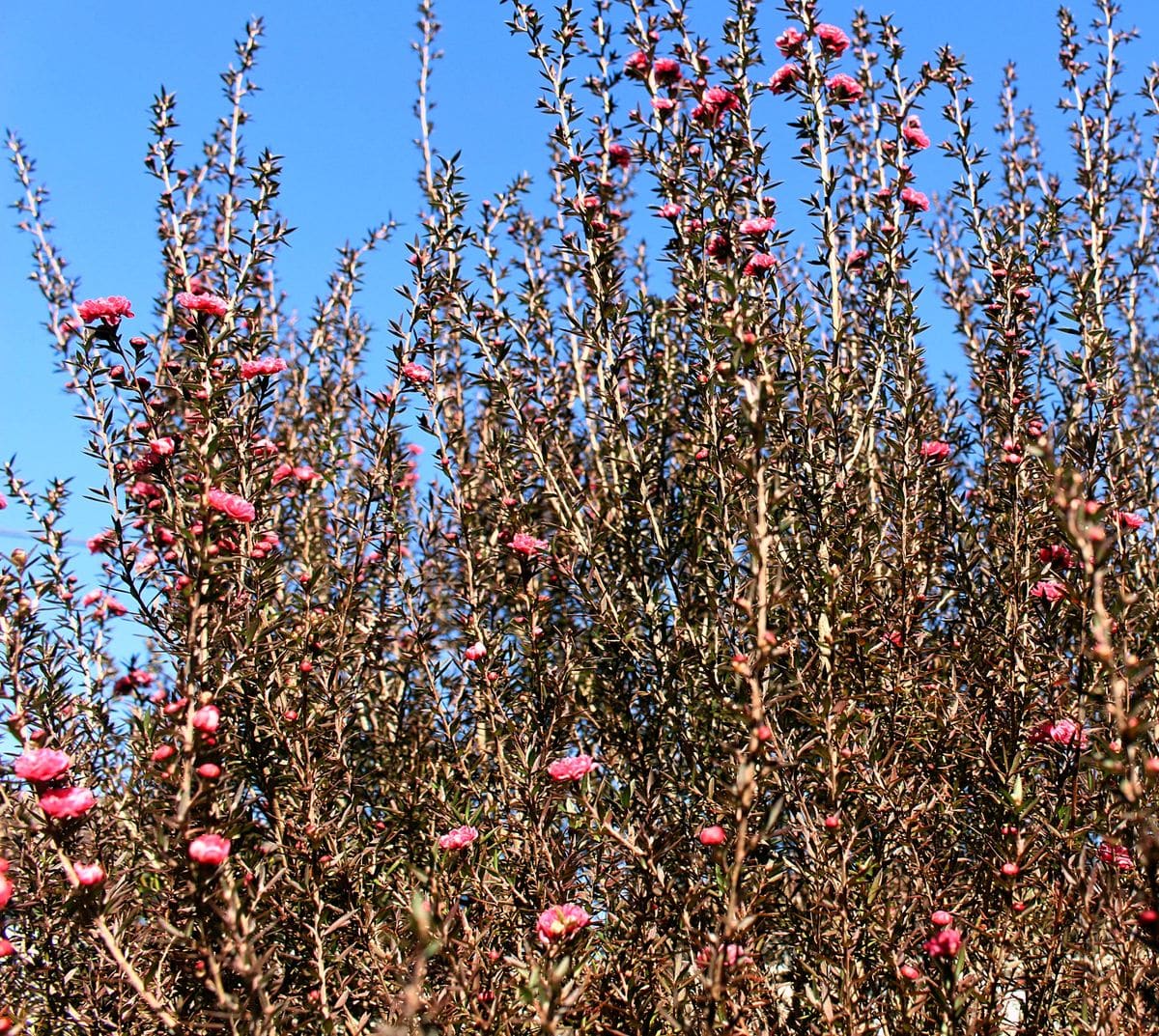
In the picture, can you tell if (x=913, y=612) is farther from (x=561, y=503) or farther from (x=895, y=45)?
(x=895, y=45)

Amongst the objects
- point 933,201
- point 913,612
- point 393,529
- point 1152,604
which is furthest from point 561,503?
point 933,201

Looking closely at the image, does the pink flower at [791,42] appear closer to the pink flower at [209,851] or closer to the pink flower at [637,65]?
the pink flower at [637,65]

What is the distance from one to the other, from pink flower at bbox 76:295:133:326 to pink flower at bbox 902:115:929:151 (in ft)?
11.1

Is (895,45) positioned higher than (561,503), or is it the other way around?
(895,45)

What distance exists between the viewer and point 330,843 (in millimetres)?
2998

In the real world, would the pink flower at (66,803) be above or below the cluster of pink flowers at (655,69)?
below

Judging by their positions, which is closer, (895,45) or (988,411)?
(988,411)

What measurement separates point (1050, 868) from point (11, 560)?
4.00m

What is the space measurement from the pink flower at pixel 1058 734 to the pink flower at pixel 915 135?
2.68m

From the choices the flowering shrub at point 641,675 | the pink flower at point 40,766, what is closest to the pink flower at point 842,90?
the flowering shrub at point 641,675

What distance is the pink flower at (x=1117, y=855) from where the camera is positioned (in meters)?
2.51

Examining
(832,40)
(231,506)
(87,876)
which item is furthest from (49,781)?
(832,40)

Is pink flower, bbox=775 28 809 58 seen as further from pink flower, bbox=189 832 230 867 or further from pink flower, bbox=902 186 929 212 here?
pink flower, bbox=189 832 230 867

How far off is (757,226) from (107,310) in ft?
7.91
